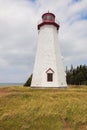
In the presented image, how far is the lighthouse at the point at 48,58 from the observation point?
27531mm

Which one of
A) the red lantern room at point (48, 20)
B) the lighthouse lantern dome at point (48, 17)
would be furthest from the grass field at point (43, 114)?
the lighthouse lantern dome at point (48, 17)

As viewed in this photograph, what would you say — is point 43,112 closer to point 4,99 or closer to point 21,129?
point 21,129

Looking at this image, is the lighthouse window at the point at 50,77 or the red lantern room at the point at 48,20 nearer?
the lighthouse window at the point at 50,77

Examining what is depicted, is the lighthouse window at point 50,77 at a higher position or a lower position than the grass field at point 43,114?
higher

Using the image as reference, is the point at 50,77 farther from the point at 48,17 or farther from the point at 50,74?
the point at 48,17

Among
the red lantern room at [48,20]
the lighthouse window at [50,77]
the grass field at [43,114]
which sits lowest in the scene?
the grass field at [43,114]

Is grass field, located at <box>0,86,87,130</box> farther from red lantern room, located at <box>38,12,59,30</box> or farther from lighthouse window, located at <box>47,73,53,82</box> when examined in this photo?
red lantern room, located at <box>38,12,59,30</box>

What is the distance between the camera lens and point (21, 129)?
41.9ft

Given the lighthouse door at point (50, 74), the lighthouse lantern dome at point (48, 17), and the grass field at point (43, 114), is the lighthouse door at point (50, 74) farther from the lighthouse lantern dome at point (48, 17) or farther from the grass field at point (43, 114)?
the grass field at point (43, 114)

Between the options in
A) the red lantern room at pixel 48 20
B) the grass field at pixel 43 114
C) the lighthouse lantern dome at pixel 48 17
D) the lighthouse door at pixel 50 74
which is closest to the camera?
the grass field at pixel 43 114

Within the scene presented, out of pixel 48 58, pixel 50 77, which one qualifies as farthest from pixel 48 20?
pixel 50 77

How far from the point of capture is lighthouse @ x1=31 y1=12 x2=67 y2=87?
27.5m

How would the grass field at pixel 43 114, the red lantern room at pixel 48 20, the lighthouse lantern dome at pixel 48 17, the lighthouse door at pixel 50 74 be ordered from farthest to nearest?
the lighthouse lantern dome at pixel 48 17 < the red lantern room at pixel 48 20 < the lighthouse door at pixel 50 74 < the grass field at pixel 43 114

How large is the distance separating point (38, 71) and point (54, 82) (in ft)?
8.23
